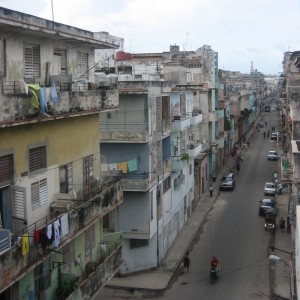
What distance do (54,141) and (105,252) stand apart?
5.73m

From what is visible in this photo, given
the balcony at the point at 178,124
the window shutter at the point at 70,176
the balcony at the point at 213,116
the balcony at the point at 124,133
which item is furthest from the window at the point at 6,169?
the balcony at the point at 213,116

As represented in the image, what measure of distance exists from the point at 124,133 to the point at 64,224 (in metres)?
12.4

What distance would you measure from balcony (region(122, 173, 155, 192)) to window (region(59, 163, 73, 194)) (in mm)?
9630

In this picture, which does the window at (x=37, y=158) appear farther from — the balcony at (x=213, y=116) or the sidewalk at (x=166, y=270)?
the balcony at (x=213, y=116)

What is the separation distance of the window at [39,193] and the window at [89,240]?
3513mm

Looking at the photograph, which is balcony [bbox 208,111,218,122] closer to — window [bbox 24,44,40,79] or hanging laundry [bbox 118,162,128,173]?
hanging laundry [bbox 118,162,128,173]

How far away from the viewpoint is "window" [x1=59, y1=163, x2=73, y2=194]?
16.8 meters

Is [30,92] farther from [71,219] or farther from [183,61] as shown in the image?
[183,61]

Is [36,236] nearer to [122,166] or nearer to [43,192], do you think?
[43,192]

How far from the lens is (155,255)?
29203mm

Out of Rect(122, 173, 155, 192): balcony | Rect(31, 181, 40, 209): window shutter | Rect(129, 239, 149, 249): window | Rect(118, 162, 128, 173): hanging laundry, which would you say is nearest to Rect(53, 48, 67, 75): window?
Rect(31, 181, 40, 209): window shutter

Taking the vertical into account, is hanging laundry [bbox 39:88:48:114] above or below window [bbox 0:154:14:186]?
above

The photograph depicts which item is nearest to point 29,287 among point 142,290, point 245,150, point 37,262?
point 37,262

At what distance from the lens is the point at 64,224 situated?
48.4 ft
